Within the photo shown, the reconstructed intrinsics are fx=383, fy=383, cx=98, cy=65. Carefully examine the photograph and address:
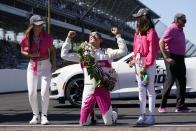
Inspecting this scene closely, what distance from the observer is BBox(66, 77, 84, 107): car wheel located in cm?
902

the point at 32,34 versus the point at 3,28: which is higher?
the point at 3,28

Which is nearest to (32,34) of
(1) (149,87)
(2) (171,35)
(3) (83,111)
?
(3) (83,111)

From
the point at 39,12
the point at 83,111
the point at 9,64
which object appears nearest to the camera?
the point at 83,111

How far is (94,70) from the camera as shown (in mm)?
5387

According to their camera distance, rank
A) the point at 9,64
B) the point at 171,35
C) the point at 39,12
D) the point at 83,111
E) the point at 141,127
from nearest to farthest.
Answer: the point at 141,127
the point at 83,111
the point at 171,35
the point at 9,64
the point at 39,12

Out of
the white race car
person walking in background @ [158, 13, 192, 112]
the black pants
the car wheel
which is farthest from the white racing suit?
the car wheel

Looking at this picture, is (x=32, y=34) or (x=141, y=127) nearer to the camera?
(x=141, y=127)

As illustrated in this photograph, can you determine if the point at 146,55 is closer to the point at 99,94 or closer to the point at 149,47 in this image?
the point at 149,47

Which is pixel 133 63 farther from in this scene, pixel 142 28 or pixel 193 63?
pixel 193 63

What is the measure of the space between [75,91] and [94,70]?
3739 mm

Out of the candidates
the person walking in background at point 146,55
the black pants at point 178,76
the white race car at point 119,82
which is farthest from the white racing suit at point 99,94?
the white race car at point 119,82

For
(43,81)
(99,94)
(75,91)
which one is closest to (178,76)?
(99,94)

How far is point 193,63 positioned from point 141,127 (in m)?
4.48

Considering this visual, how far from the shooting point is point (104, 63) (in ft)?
18.1
